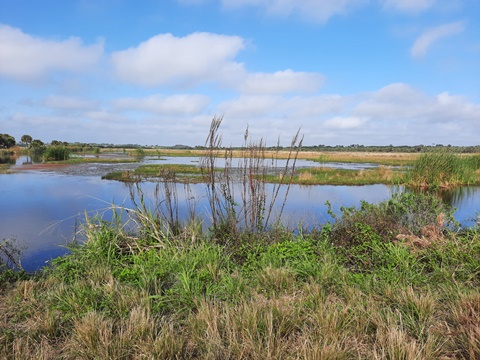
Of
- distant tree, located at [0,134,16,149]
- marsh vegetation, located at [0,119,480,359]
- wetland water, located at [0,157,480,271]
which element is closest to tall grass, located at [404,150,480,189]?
wetland water, located at [0,157,480,271]

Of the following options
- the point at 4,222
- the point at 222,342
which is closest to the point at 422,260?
the point at 222,342

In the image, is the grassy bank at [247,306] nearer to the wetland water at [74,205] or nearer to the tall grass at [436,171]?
the wetland water at [74,205]

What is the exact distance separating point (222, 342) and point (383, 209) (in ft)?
21.3

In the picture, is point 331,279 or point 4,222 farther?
point 4,222

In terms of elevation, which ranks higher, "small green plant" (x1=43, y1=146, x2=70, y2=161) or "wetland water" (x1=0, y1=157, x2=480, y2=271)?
"small green plant" (x1=43, y1=146, x2=70, y2=161)

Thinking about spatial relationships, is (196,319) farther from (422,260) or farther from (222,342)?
(422,260)

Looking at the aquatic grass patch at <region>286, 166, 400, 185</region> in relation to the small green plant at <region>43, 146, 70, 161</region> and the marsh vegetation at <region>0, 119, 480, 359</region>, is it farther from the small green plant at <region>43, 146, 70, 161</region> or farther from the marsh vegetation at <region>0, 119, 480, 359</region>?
the small green plant at <region>43, 146, 70, 161</region>

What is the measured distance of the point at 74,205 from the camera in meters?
14.9

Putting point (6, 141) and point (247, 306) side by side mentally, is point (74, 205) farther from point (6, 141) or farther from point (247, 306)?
point (6, 141)

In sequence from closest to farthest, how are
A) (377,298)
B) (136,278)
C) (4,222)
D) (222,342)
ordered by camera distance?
(222,342) → (377,298) → (136,278) → (4,222)

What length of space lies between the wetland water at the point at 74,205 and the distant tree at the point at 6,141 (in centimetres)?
7705

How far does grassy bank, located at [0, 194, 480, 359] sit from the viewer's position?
2.91 metres

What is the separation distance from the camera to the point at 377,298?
3.86m

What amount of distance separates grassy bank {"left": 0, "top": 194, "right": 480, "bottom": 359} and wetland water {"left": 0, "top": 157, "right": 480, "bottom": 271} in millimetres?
1674
